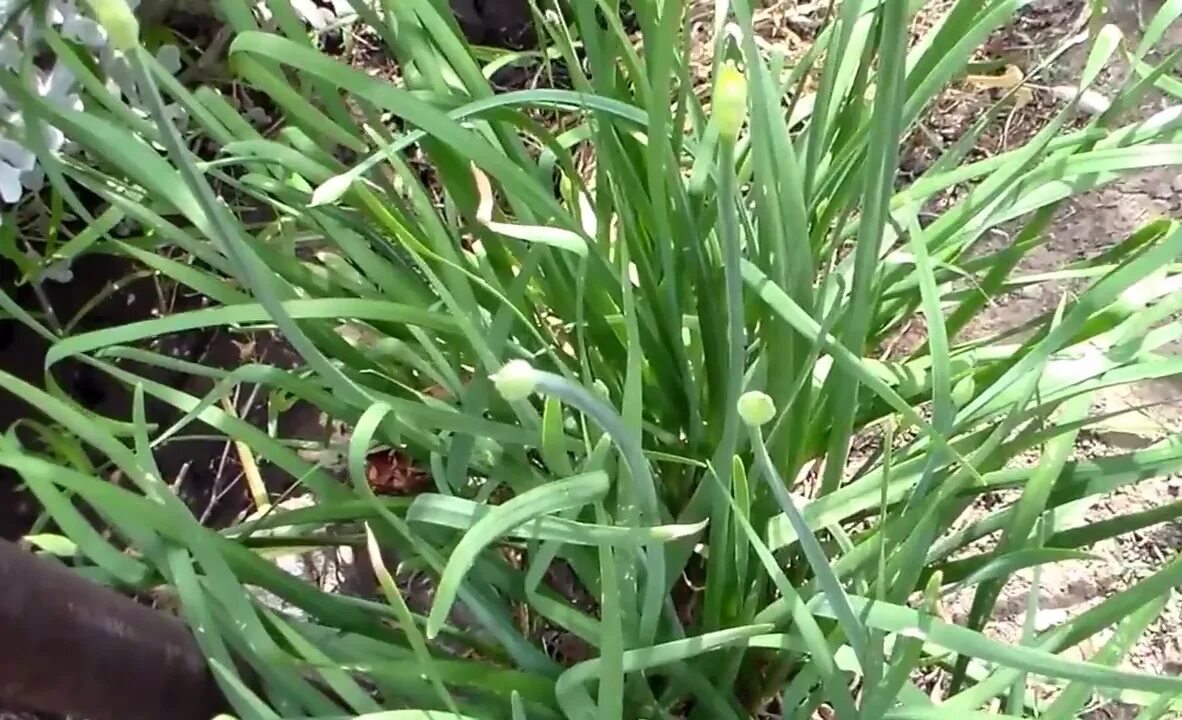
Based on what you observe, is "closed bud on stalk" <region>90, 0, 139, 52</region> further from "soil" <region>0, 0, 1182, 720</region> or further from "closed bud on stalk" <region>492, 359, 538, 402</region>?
"soil" <region>0, 0, 1182, 720</region>

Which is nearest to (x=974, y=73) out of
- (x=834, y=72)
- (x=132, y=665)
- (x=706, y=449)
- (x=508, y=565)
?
(x=834, y=72)

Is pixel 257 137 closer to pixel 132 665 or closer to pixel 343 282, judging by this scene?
pixel 343 282

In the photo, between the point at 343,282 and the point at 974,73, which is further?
the point at 974,73

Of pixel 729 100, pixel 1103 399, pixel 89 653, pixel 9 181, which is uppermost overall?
pixel 729 100

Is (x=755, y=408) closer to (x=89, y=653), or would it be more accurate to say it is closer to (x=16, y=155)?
(x=89, y=653)

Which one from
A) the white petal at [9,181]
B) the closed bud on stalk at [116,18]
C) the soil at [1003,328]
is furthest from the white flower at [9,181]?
the closed bud on stalk at [116,18]

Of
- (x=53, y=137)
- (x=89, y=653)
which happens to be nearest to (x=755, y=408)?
(x=89, y=653)

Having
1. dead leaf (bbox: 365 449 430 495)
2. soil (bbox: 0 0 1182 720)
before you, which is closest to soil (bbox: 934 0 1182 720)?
soil (bbox: 0 0 1182 720)

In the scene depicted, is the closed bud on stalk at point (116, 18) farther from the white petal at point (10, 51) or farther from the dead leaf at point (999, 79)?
the dead leaf at point (999, 79)
